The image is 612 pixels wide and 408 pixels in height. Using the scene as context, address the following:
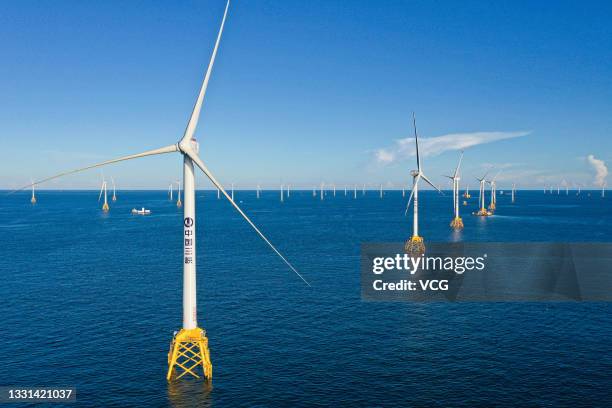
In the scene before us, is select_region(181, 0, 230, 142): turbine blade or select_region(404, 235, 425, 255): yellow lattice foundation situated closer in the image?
select_region(181, 0, 230, 142): turbine blade

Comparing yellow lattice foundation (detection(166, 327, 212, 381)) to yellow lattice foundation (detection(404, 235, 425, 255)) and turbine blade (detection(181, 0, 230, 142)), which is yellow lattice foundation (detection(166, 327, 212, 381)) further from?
yellow lattice foundation (detection(404, 235, 425, 255))

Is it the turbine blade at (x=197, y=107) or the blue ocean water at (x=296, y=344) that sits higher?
the turbine blade at (x=197, y=107)

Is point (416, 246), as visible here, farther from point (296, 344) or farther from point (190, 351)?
point (190, 351)

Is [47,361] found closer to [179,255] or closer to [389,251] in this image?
[179,255]

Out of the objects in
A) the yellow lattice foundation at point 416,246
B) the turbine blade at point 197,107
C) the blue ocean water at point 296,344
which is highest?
the turbine blade at point 197,107

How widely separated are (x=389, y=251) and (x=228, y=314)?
9700cm

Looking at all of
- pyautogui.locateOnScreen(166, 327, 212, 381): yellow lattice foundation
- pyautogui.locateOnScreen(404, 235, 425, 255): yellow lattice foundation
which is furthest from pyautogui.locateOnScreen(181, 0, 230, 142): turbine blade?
pyautogui.locateOnScreen(404, 235, 425, 255): yellow lattice foundation

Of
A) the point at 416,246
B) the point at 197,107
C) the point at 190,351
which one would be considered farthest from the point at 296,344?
the point at 416,246

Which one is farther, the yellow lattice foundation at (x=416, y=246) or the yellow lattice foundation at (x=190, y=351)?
the yellow lattice foundation at (x=416, y=246)

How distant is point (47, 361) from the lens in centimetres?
6594

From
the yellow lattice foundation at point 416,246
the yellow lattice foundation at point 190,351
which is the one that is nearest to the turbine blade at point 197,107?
the yellow lattice foundation at point 190,351

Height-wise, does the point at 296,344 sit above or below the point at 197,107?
below

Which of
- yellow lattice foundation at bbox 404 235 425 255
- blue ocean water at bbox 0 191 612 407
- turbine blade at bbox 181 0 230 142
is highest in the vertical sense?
turbine blade at bbox 181 0 230 142

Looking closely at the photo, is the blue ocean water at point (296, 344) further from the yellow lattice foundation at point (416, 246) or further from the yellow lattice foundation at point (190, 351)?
the yellow lattice foundation at point (416, 246)
